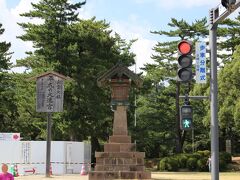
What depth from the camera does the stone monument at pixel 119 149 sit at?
860 inches

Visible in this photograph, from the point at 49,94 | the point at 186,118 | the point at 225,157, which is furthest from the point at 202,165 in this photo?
the point at 186,118

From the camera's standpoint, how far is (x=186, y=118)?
9.48 meters

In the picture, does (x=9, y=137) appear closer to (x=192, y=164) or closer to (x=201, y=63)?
(x=192, y=164)

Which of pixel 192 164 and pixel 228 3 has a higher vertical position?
pixel 228 3

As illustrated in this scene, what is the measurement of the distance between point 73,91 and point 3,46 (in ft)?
23.0

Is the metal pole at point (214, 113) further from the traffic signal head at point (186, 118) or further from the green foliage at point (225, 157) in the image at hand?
the green foliage at point (225, 157)

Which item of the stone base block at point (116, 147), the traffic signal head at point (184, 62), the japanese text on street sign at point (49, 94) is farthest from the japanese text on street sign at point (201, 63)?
the japanese text on street sign at point (49, 94)

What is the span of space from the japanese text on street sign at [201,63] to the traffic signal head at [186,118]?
0.86 metres

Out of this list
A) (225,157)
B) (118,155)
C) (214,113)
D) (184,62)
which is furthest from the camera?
(225,157)

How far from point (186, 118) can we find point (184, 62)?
111 cm

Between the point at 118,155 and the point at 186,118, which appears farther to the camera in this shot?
the point at 118,155

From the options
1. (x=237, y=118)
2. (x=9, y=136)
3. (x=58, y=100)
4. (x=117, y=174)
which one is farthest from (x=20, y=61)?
(x=117, y=174)

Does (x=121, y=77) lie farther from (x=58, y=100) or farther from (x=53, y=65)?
(x=53, y=65)

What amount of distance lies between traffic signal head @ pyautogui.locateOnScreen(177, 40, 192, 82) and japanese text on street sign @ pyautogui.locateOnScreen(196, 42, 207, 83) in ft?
2.40
